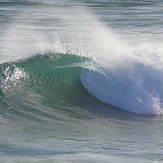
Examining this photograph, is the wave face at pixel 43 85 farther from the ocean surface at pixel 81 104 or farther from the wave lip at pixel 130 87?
the wave lip at pixel 130 87

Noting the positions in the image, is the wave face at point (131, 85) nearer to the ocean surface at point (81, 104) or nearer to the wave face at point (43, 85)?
the ocean surface at point (81, 104)

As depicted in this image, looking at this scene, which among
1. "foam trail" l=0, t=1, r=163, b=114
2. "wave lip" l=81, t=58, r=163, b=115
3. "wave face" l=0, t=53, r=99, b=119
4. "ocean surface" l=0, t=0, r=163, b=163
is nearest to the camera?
"ocean surface" l=0, t=0, r=163, b=163

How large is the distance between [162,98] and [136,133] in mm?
2108

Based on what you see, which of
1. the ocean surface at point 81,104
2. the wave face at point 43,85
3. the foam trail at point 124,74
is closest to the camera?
the ocean surface at point 81,104

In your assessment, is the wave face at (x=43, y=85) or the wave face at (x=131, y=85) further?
the wave face at (x=131, y=85)

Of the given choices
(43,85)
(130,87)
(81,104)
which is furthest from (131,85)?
(43,85)

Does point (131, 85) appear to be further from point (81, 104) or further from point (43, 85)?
point (43, 85)

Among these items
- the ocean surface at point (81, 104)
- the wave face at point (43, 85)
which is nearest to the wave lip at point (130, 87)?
the ocean surface at point (81, 104)

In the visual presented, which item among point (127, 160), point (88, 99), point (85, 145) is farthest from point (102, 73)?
point (127, 160)

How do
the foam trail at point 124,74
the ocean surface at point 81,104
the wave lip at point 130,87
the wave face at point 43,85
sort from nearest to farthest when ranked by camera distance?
the ocean surface at point 81,104 → the wave face at point 43,85 → the wave lip at point 130,87 → the foam trail at point 124,74

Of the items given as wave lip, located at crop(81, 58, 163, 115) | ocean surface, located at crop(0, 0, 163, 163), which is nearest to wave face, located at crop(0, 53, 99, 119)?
ocean surface, located at crop(0, 0, 163, 163)

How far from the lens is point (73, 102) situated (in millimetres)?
13680

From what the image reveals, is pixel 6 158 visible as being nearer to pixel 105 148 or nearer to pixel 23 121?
pixel 105 148

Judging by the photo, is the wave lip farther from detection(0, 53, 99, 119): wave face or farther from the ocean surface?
detection(0, 53, 99, 119): wave face
